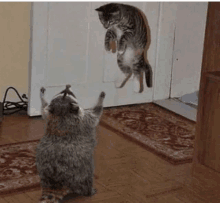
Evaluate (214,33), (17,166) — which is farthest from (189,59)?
(17,166)

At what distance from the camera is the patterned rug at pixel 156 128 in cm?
268

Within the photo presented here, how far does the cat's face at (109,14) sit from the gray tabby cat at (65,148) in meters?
1.43

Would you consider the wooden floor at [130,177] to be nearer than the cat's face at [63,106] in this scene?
No

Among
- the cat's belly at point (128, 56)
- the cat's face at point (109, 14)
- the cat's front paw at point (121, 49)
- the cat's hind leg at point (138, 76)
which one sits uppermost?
the cat's face at point (109, 14)

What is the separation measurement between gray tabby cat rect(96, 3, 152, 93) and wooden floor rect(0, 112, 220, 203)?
31.0 inches

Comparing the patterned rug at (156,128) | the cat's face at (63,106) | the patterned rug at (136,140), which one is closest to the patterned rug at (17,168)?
the patterned rug at (136,140)

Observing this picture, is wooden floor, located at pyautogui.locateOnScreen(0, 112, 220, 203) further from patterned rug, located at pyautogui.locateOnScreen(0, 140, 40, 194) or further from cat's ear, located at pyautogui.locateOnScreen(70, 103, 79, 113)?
cat's ear, located at pyautogui.locateOnScreen(70, 103, 79, 113)

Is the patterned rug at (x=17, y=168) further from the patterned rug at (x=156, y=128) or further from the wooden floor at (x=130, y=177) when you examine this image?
the patterned rug at (x=156, y=128)

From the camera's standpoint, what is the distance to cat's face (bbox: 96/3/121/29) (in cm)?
322

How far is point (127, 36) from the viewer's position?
3.39m

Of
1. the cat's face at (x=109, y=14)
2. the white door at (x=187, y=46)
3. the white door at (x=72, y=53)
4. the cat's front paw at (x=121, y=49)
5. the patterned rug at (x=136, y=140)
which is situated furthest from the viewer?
the white door at (x=187, y=46)

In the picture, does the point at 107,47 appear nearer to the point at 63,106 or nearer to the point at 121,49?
the point at 121,49

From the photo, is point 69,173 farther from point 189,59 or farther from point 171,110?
point 189,59

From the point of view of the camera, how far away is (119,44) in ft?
11.1
